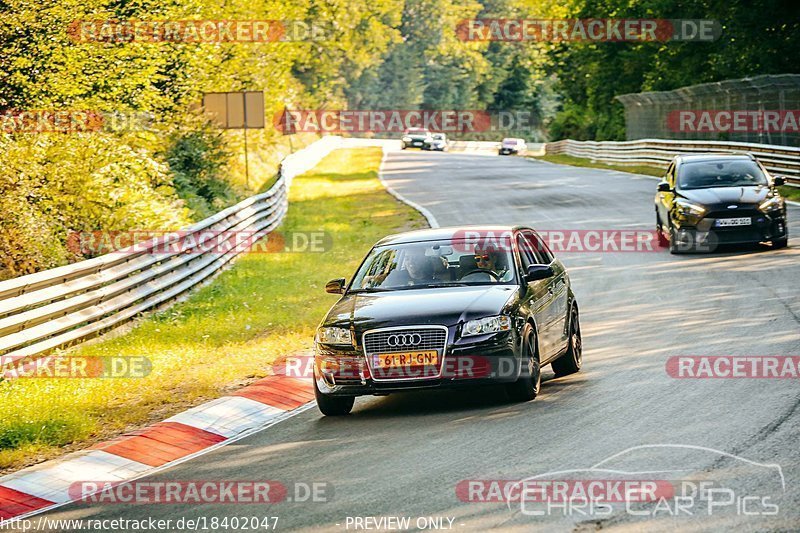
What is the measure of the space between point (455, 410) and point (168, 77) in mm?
23371

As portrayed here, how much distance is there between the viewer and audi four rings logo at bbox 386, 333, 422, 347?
9969 mm

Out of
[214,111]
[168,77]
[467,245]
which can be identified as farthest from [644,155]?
[467,245]

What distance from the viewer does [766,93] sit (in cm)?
3506

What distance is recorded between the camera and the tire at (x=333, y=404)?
1043 centimetres

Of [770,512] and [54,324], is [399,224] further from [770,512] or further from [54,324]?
[770,512]

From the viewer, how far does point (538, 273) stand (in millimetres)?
11062

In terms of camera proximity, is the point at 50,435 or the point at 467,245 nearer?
the point at 50,435

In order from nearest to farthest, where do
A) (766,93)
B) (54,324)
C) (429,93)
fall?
(54,324), (766,93), (429,93)

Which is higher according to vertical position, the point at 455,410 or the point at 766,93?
the point at 766,93

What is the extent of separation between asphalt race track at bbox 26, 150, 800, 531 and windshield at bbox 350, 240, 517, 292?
107 centimetres

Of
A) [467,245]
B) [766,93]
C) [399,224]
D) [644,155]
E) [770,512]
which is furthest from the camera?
[644,155]

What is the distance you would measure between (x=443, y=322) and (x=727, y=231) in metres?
12.0

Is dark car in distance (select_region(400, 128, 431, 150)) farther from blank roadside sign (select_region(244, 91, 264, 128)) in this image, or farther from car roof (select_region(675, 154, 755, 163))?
car roof (select_region(675, 154, 755, 163))

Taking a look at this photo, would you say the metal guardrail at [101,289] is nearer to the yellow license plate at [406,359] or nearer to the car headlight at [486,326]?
the yellow license plate at [406,359]
